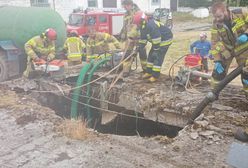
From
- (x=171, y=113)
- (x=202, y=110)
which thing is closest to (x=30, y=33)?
(x=171, y=113)

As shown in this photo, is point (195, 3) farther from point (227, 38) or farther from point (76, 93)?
point (227, 38)

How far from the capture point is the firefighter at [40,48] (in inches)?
366

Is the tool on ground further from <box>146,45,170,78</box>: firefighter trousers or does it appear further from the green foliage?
the green foliage

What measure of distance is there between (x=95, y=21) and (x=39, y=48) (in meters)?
7.81

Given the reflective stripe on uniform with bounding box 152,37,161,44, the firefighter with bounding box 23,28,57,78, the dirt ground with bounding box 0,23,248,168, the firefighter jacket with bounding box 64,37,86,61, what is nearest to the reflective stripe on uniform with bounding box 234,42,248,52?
the dirt ground with bounding box 0,23,248,168

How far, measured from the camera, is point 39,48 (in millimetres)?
9500

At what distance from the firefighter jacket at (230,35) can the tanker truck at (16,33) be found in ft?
18.0

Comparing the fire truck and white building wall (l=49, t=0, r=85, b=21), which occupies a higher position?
white building wall (l=49, t=0, r=85, b=21)

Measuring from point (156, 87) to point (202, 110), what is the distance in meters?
1.85

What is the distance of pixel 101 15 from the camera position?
17.2 metres

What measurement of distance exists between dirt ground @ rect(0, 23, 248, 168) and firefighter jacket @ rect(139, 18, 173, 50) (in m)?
2.19

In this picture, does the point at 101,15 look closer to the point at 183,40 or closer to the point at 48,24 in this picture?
the point at 183,40

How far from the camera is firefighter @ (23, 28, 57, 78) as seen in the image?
929 cm

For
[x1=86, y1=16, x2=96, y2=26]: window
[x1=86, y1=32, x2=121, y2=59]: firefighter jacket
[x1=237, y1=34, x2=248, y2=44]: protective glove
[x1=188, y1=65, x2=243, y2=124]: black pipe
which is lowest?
[x1=188, y1=65, x2=243, y2=124]: black pipe
